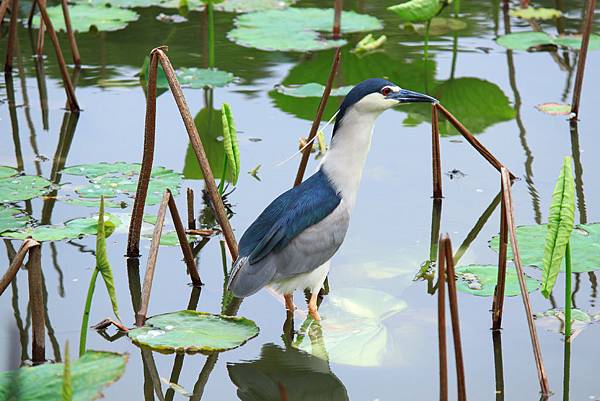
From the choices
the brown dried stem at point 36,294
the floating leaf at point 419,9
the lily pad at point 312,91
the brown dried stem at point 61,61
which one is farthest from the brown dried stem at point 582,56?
the brown dried stem at point 36,294

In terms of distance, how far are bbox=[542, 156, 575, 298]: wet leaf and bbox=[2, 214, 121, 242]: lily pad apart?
1866 mm

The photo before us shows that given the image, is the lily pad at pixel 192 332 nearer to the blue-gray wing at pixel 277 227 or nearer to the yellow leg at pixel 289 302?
the blue-gray wing at pixel 277 227

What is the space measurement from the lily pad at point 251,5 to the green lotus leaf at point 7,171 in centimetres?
336

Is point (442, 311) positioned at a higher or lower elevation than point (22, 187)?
higher

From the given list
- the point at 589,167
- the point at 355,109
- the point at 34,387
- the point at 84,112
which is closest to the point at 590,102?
the point at 589,167

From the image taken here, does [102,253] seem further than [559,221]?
Yes

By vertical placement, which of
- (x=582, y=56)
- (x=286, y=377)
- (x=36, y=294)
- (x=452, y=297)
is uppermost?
(x=582, y=56)

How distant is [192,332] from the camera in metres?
3.46

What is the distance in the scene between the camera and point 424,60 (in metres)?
6.93

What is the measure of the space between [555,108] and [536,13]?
1.98 meters

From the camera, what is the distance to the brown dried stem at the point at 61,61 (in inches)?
221

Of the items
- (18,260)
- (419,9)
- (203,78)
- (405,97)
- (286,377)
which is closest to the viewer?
(18,260)

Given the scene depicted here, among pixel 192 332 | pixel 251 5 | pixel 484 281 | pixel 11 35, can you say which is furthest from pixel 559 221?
pixel 251 5

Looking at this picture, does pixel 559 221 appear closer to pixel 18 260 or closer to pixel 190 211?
pixel 18 260
